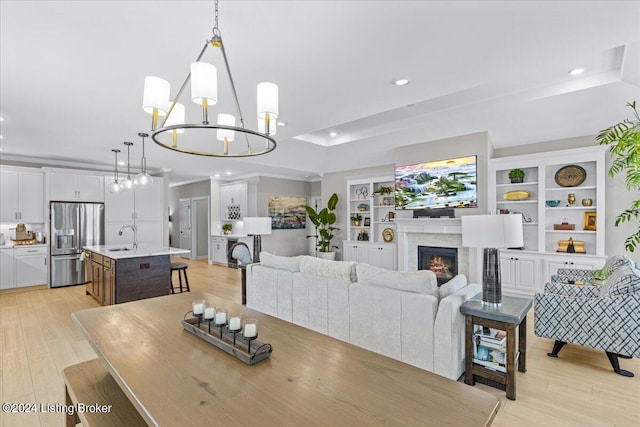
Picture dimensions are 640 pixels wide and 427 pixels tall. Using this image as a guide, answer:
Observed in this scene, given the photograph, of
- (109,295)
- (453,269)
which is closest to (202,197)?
(109,295)

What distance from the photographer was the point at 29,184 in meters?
5.84

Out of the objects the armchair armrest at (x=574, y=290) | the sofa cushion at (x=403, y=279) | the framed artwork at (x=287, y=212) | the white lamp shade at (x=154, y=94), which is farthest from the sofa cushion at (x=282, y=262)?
the framed artwork at (x=287, y=212)

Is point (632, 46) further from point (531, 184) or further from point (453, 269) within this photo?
point (453, 269)

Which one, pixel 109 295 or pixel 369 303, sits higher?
pixel 369 303

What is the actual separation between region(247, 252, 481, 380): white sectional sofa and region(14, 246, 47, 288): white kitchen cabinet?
5355 mm

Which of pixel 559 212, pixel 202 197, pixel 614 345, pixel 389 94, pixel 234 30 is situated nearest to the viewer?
pixel 234 30

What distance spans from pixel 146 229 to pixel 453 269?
6696 millimetres

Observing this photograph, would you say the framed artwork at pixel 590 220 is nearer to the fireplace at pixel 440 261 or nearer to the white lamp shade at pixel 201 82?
the fireplace at pixel 440 261

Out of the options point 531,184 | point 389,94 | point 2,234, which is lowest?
point 2,234

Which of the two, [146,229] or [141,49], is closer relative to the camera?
[141,49]

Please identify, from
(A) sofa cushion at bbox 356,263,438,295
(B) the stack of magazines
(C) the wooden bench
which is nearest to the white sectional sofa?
(A) sofa cushion at bbox 356,263,438,295

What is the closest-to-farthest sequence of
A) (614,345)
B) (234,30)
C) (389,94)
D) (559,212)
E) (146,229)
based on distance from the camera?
(234,30)
(614,345)
(389,94)
(559,212)
(146,229)

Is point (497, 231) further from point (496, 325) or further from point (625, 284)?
point (625, 284)

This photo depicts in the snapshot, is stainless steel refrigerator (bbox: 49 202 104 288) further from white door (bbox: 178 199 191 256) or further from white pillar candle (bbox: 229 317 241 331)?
white pillar candle (bbox: 229 317 241 331)
